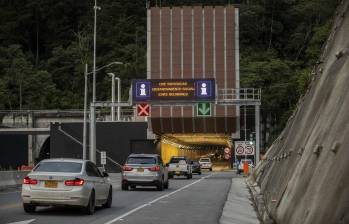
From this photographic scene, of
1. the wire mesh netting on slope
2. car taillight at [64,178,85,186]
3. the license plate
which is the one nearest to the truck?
car taillight at [64,178,85,186]

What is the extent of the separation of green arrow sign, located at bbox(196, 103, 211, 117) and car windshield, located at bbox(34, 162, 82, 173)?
30612 millimetres

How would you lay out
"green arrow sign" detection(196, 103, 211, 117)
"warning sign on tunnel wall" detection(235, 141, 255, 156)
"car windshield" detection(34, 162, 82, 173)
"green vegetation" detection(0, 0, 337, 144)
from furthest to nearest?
"green vegetation" detection(0, 0, 337, 144) → "warning sign on tunnel wall" detection(235, 141, 255, 156) → "green arrow sign" detection(196, 103, 211, 117) → "car windshield" detection(34, 162, 82, 173)

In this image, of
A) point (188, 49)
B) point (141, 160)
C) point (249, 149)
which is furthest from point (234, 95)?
point (141, 160)

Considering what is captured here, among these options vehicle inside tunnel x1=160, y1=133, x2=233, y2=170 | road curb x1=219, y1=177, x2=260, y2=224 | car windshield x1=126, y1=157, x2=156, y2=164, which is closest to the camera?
road curb x1=219, y1=177, x2=260, y2=224

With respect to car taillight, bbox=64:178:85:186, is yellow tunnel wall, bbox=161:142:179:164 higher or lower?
lower

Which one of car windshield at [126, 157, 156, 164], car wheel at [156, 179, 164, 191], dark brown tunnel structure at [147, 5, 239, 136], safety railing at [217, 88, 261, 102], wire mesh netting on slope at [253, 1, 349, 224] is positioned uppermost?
dark brown tunnel structure at [147, 5, 239, 136]

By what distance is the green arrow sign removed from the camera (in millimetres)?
48562

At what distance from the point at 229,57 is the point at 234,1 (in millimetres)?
45044

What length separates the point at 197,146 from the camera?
4919 inches

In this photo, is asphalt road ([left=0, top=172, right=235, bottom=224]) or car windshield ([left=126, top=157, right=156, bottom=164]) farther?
car windshield ([left=126, top=157, right=156, bottom=164])

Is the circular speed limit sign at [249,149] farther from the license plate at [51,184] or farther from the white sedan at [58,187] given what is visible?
the license plate at [51,184]

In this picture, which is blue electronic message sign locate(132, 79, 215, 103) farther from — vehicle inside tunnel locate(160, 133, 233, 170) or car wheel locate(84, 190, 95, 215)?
car wheel locate(84, 190, 95, 215)

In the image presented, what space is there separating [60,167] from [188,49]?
198ft

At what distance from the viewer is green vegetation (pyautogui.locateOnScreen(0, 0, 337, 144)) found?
10300cm
